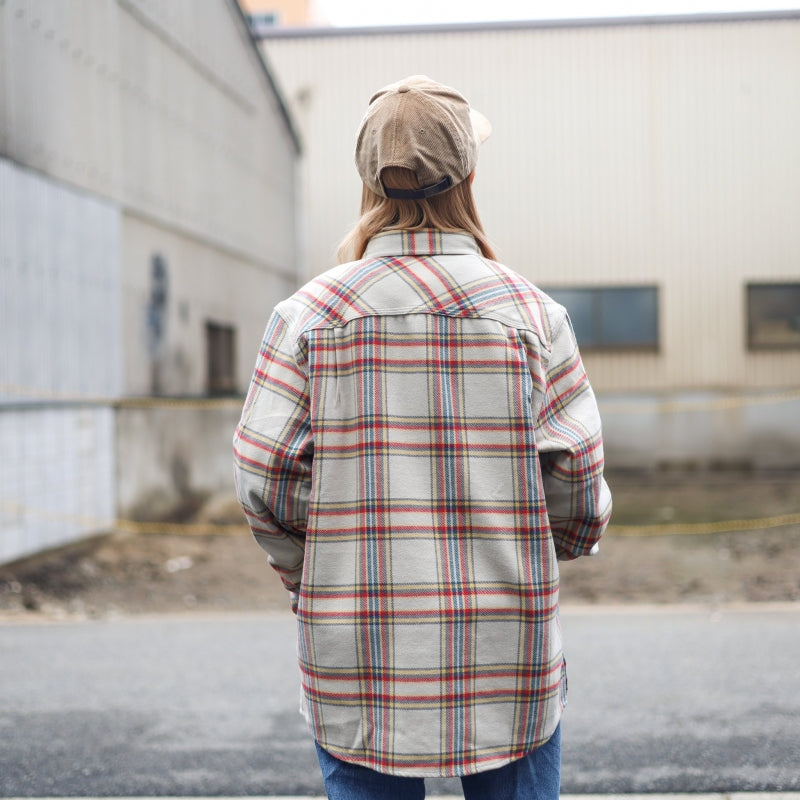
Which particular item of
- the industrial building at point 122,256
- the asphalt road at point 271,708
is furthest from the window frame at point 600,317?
the asphalt road at point 271,708

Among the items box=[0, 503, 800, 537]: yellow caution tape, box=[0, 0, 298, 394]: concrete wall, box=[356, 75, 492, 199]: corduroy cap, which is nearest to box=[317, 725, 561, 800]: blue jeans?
box=[356, 75, 492, 199]: corduroy cap

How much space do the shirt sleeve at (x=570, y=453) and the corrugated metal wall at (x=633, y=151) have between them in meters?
14.0

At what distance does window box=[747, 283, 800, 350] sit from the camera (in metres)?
15.7

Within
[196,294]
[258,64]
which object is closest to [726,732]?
[196,294]

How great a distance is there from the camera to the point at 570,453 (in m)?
1.68

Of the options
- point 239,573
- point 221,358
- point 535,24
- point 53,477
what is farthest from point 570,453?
point 535,24

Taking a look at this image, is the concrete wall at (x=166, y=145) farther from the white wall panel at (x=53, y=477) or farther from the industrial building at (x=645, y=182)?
the industrial building at (x=645, y=182)

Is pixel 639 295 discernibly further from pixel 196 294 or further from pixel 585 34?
pixel 196 294

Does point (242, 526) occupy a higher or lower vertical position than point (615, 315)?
lower

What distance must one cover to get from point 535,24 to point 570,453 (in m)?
15.0

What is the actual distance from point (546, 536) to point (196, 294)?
10112 mm

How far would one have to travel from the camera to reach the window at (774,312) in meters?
15.7

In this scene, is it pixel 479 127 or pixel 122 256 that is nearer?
pixel 479 127

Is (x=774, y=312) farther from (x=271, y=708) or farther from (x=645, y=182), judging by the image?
(x=271, y=708)
